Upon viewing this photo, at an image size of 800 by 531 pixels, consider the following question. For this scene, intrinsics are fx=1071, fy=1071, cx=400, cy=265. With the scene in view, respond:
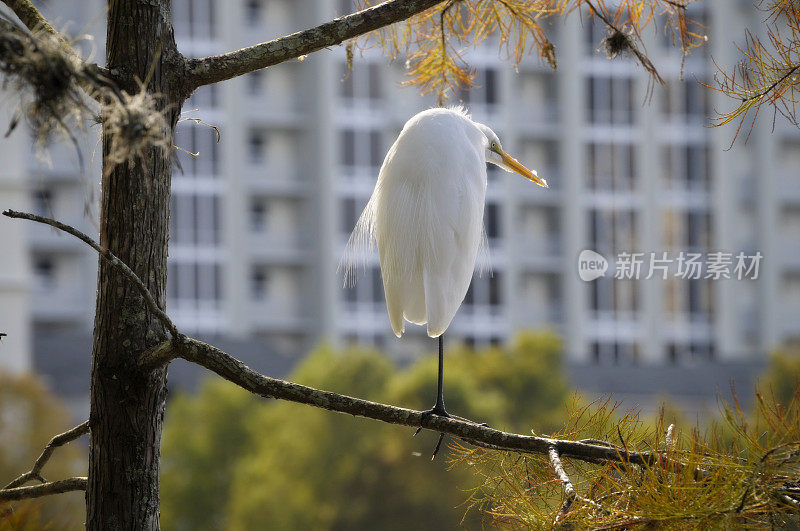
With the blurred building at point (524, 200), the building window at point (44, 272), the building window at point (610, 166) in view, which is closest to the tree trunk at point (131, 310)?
the blurred building at point (524, 200)

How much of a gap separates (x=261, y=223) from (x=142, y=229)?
1607 cm

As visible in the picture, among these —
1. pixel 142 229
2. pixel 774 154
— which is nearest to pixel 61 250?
pixel 774 154

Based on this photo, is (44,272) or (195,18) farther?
(195,18)

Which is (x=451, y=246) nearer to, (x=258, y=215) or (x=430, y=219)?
(x=430, y=219)

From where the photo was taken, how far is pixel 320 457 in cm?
1285

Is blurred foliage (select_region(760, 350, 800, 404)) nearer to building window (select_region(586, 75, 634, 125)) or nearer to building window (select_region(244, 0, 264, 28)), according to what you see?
building window (select_region(586, 75, 634, 125))

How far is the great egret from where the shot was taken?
1.58 metres

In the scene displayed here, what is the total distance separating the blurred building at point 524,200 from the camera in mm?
16484

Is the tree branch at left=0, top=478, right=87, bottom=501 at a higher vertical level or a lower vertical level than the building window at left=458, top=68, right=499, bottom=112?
lower

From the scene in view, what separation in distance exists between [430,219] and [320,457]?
455 inches

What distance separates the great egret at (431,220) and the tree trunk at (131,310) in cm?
46

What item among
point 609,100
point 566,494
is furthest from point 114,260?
point 609,100

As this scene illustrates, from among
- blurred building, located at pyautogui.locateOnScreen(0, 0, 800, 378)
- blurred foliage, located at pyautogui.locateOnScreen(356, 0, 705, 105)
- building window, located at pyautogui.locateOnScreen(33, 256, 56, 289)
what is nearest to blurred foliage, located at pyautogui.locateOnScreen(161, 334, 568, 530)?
blurred building, located at pyautogui.locateOnScreen(0, 0, 800, 378)

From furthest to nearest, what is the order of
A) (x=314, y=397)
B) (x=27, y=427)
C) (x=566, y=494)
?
(x=27, y=427) → (x=314, y=397) → (x=566, y=494)
